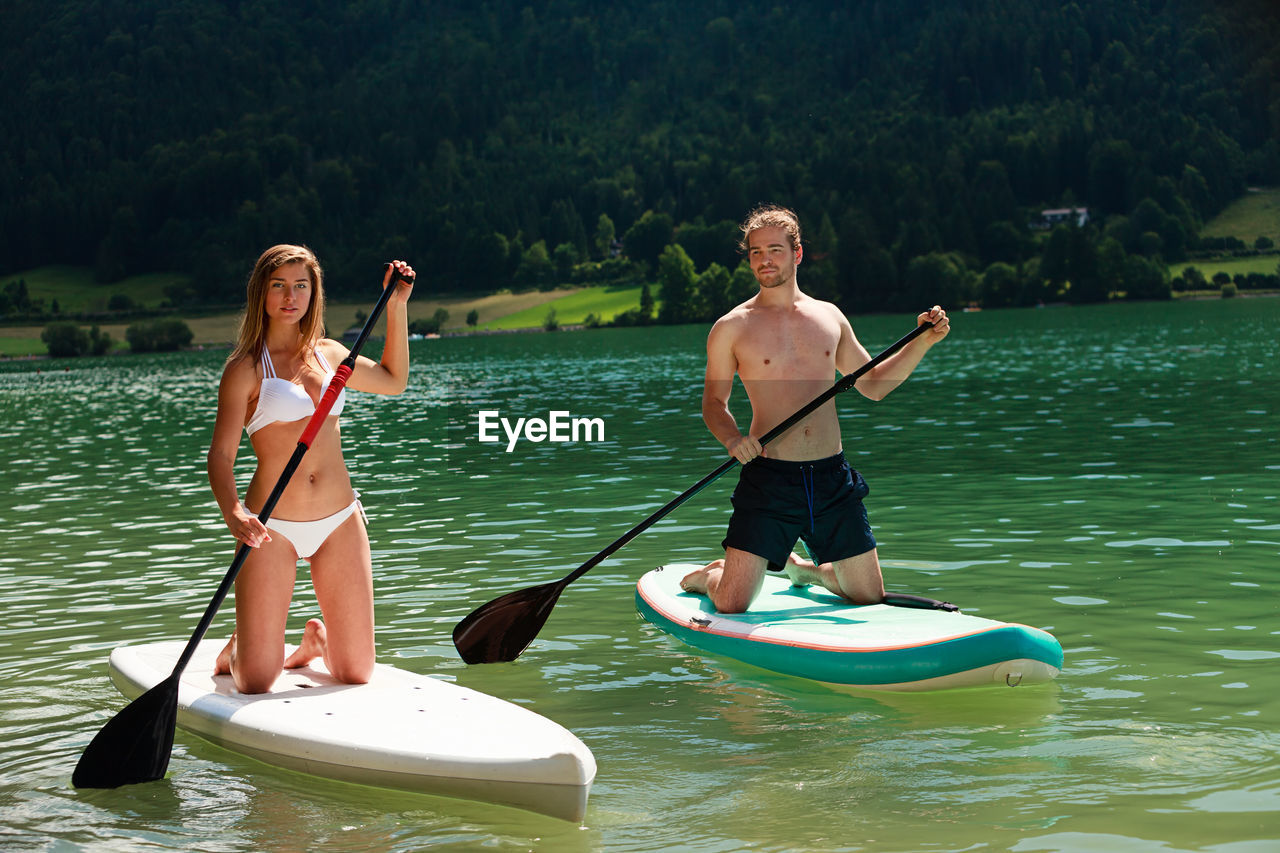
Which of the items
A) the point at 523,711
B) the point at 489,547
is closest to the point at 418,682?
the point at 523,711

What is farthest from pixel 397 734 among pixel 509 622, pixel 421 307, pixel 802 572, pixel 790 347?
pixel 421 307

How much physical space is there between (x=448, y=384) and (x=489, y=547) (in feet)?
141

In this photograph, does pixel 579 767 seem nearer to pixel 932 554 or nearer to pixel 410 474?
pixel 932 554

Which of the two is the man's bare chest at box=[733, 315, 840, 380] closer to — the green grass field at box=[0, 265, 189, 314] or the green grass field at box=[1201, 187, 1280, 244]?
the green grass field at box=[1201, 187, 1280, 244]

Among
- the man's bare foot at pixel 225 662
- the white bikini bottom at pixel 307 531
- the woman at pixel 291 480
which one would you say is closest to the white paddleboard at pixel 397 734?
the man's bare foot at pixel 225 662

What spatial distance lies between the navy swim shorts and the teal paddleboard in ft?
1.64

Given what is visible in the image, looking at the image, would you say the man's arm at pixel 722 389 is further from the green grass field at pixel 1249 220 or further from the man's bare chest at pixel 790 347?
the green grass field at pixel 1249 220

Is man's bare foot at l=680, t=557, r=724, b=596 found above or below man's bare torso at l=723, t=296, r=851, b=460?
below

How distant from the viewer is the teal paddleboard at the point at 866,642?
740 centimetres

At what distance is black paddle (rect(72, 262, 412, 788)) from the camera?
6.56 m

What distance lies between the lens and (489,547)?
1385 cm

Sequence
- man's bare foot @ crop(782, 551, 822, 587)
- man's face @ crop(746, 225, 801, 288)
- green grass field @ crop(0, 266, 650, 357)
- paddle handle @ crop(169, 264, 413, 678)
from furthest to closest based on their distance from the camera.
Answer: green grass field @ crop(0, 266, 650, 357) → man's bare foot @ crop(782, 551, 822, 587) → man's face @ crop(746, 225, 801, 288) → paddle handle @ crop(169, 264, 413, 678)

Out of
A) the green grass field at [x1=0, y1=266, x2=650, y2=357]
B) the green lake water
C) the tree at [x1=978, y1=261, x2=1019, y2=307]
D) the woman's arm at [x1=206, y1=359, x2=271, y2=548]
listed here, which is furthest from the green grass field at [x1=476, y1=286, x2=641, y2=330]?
the woman's arm at [x1=206, y1=359, x2=271, y2=548]
